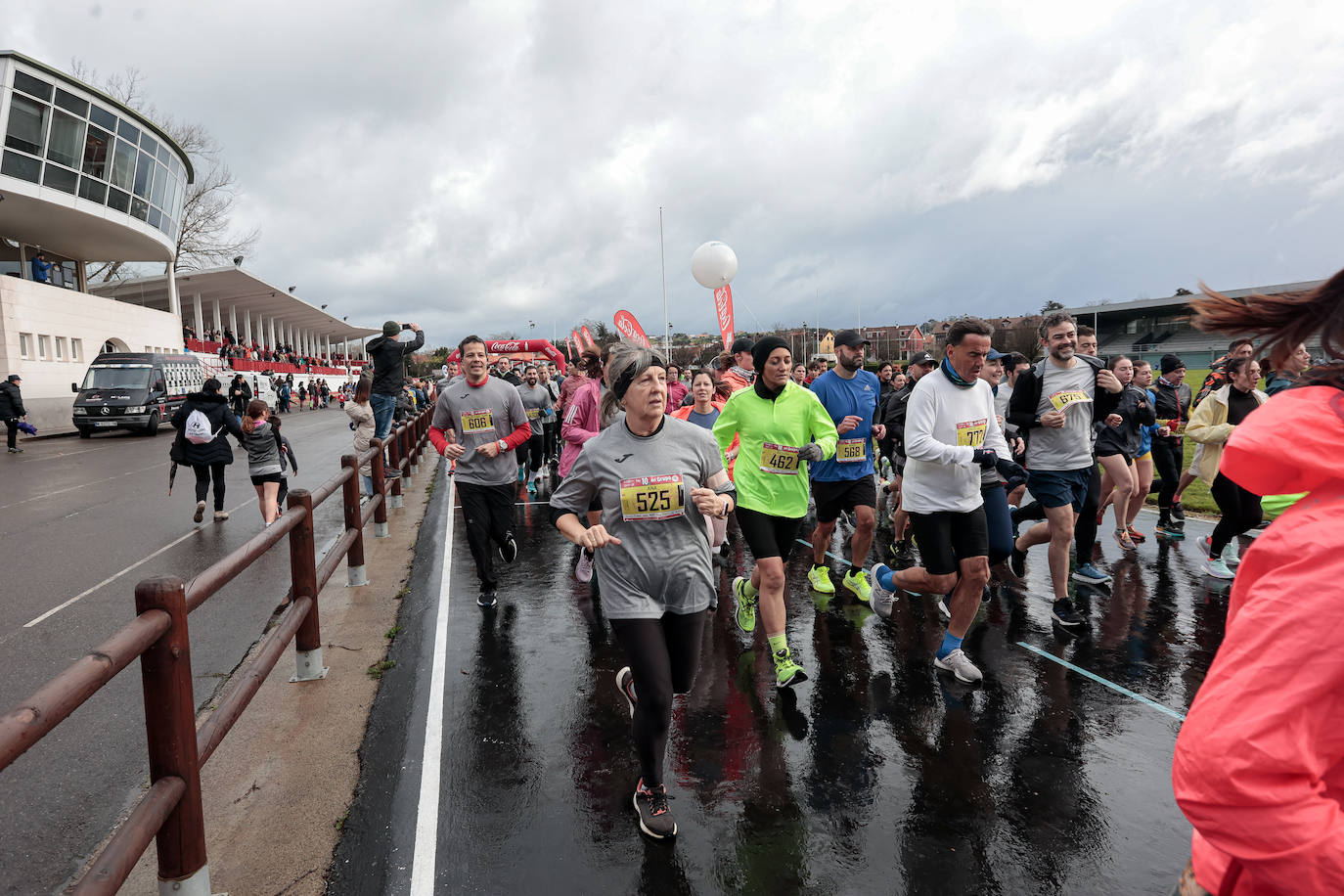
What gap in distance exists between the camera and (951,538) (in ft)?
14.6

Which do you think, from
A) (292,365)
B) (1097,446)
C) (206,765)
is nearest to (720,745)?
(206,765)

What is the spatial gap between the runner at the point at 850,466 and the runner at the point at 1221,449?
9.21 ft

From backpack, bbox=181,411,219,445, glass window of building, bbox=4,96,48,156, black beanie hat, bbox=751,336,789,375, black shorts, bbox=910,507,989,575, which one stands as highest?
glass window of building, bbox=4,96,48,156

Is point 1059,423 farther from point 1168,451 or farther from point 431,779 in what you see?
point 431,779

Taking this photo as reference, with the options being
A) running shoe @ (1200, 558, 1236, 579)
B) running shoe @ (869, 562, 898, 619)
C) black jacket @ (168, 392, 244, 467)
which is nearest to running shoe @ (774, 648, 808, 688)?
running shoe @ (869, 562, 898, 619)

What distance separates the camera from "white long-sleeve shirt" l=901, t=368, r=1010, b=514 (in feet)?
14.3

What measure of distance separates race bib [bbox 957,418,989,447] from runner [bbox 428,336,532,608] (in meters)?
3.44

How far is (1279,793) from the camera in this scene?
0.88 metres

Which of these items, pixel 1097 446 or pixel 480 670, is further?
pixel 1097 446

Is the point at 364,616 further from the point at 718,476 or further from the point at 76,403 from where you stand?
the point at 76,403

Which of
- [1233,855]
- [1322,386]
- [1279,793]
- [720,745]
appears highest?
[1322,386]

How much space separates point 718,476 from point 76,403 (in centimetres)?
2572

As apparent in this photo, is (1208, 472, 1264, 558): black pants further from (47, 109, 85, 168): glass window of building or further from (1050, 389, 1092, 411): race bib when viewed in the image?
(47, 109, 85, 168): glass window of building

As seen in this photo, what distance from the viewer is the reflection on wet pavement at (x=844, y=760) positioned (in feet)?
9.22
